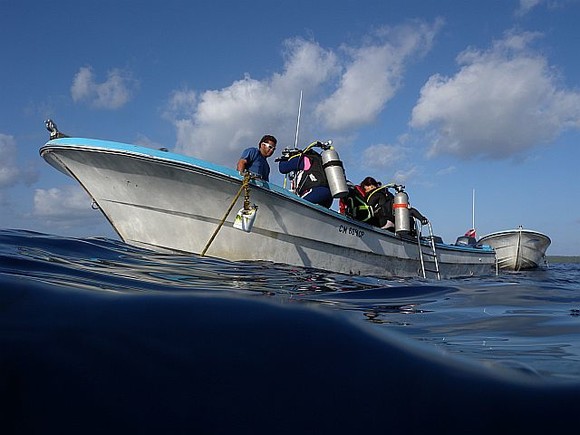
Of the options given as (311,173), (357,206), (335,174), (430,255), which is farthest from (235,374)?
(430,255)

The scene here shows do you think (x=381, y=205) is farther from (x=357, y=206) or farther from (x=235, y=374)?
(x=235, y=374)

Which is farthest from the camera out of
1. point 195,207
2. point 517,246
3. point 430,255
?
point 517,246

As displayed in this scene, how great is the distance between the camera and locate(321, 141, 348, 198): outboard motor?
7461mm

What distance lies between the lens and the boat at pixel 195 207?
5926 mm

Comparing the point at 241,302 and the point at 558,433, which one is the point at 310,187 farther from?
the point at 558,433

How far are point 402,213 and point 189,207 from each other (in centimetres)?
425

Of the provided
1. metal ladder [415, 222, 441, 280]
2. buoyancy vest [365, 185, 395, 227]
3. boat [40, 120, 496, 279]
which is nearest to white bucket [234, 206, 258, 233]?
boat [40, 120, 496, 279]

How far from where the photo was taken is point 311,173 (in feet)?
25.0

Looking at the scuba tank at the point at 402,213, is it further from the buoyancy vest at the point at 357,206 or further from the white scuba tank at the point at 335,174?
the white scuba tank at the point at 335,174

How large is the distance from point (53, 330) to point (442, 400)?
755 mm

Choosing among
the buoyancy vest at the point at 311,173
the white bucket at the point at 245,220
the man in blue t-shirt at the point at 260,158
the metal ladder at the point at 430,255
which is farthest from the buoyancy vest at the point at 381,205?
the white bucket at the point at 245,220

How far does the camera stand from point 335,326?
1148mm

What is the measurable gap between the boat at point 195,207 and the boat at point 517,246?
37.1ft

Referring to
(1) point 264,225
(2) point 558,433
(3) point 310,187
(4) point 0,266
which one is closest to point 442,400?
(2) point 558,433
